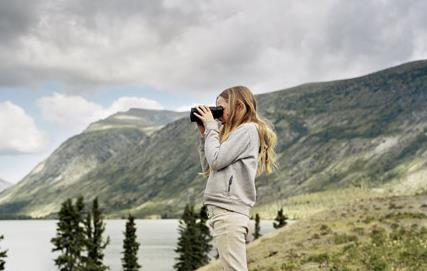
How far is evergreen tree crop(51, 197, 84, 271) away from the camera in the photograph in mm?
61469

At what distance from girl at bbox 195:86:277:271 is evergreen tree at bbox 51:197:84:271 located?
2226 inches

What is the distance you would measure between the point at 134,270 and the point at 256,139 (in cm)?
7440

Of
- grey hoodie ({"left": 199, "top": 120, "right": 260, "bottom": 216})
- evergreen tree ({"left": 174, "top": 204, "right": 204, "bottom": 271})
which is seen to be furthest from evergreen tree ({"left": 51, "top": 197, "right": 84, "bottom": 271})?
grey hoodie ({"left": 199, "top": 120, "right": 260, "bottom": 216})

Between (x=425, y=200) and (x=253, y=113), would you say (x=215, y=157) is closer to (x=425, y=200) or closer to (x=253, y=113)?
(x=253, y=113)

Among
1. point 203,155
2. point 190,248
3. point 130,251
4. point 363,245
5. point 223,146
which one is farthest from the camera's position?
point 190,248

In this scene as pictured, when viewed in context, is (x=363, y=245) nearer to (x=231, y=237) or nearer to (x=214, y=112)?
(x=231, y=237)

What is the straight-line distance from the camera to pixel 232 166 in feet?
25.2

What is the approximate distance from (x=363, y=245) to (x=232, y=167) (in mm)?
19439

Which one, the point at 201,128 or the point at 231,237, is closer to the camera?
the point at 231,237

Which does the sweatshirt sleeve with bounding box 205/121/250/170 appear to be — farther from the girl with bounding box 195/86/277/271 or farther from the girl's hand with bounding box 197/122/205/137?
the girl's hand with bounding box 197/122/205/137

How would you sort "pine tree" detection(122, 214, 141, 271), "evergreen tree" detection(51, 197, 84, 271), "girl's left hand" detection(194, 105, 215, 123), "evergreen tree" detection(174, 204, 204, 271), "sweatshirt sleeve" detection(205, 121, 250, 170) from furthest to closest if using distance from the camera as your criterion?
"evergreen tree" detection(174, 204, 204, 271) < "pine tree" detection(122, 214, 141, 271) < "evergreen tree" detection(51, 197, 84, 271) < "girl's left hand" detection(194, 105, 215, 123) < "sweatshirt sleeve" detection(205, 121, 250, 170)

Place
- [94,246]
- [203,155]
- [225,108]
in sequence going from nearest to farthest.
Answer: [225,108], [203,155], [94,246]

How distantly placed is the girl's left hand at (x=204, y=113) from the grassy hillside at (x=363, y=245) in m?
13.2

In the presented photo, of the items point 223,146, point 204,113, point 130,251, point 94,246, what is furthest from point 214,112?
point 130,251
